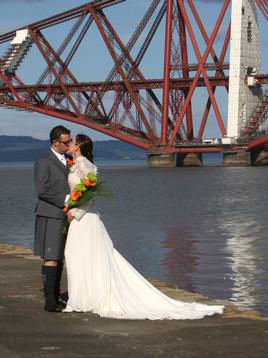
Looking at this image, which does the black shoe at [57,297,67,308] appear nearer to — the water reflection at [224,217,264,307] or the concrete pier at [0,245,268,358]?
the concrete pier at [0,245,268,358]

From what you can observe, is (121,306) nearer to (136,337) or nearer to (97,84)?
(136,337)

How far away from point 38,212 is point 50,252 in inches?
15.5

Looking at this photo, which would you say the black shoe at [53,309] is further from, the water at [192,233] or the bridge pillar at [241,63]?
the bridge pillar at [241,63]

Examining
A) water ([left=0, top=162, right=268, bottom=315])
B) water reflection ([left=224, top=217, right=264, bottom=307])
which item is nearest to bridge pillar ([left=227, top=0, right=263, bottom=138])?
water ([left=0, top=162, right=268, bottom=315])

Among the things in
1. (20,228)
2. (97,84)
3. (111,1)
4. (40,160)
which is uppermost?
(111,1)

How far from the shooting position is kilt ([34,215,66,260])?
9961 mm

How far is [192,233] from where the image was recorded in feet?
92.9

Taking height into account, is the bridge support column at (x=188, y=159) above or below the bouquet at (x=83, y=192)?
above

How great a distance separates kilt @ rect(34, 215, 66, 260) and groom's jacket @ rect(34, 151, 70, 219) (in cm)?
7

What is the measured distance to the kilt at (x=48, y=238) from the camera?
9.96 m

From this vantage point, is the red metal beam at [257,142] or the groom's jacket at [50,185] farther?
the red metal beam at [257,142]

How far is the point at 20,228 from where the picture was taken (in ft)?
102


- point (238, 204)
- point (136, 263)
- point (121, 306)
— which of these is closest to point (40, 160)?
point (121, 306)

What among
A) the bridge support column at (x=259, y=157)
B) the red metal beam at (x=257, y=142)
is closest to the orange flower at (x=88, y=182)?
the red metal beam at (x=257, y=142)
